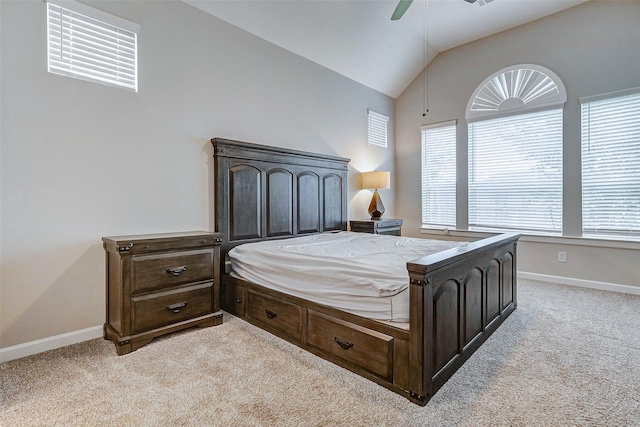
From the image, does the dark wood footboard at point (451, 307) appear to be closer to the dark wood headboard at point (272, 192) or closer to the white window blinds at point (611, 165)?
the white window blinds at point (611, 165)

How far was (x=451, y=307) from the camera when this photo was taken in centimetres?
189

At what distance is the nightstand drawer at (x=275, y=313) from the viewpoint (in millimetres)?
2309

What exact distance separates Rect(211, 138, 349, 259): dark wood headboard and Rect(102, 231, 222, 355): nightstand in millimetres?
558

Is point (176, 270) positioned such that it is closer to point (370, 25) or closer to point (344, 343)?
point (344, 343)

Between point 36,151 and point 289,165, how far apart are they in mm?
2294

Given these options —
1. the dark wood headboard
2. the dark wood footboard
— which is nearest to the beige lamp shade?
the dark wood headboard

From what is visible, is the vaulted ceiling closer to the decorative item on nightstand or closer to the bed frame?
the bed frame

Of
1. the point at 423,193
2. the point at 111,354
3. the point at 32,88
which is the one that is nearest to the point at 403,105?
the point at 423,193

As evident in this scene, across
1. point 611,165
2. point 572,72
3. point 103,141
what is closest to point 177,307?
point 103,141

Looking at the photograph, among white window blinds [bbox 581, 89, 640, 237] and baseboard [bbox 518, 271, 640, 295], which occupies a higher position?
white window blinds [bbox 581, 89, 640, 237]

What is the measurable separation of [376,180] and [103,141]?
346cm

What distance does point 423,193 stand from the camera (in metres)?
5.37

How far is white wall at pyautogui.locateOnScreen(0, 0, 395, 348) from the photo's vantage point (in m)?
2.16

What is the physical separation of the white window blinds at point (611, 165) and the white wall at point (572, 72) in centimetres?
10
